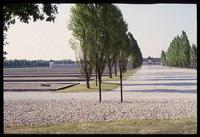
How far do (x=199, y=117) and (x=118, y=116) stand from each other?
28.3 ft

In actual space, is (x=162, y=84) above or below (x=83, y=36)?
below

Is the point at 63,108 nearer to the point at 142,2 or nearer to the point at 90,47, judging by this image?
the point at 142,2

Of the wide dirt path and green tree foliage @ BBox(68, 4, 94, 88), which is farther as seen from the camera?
green tree foliage @ BBox(68, 4, 94, 88)

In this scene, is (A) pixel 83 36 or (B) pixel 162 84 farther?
(B) pixel 162 84

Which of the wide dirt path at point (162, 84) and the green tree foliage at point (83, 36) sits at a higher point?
the green tree foliage at point (83, 36)

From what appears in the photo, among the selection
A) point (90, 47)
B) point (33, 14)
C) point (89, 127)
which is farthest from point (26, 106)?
point (90, 47)

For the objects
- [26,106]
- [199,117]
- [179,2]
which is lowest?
[26,106]

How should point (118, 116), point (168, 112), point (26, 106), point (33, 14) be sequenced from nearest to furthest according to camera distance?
point (33, 14) → point (118, 116) → point (168, 112) → point (26, 106)

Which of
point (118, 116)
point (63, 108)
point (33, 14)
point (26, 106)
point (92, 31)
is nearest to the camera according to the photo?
point (33, 14)

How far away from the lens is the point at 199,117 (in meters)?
5.45

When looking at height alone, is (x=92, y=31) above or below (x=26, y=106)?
above

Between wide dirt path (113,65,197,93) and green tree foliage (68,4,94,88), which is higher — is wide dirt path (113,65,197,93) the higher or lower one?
the lower one

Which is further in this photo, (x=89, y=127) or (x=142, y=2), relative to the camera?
(x=89, y=127)

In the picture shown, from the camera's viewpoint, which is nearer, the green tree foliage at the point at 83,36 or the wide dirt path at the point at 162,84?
the wide dirt path at the point at 162,84
